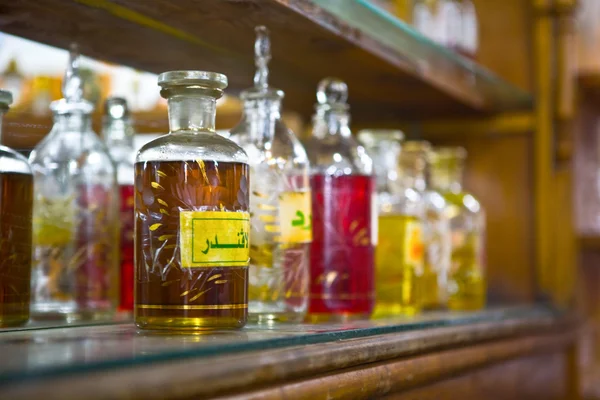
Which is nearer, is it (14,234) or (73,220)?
(14,234)

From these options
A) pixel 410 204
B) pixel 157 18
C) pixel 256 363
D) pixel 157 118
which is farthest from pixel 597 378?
pixel 256 363

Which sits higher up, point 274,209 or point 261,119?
point 261,119

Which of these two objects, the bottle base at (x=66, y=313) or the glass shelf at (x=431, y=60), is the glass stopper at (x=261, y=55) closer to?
the glass shelf at (x=431, y=60)

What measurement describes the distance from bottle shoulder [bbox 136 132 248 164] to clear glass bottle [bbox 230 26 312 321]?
167mm

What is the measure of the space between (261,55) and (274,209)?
0.22 metres

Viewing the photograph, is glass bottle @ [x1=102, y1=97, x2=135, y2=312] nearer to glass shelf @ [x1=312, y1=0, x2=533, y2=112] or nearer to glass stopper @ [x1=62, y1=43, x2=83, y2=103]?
glass stopper @ [x1=62, y1=43, x2=83, y2=103]

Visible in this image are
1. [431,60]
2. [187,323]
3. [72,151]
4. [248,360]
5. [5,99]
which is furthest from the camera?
[431,60]

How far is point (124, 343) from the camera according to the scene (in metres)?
0.80

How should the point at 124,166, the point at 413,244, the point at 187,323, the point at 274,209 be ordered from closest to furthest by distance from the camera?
the point at 187,323 → the point at 274,209 → the point at 124,166 → the point at 413,244

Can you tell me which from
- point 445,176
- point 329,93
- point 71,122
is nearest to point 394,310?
point 329,93

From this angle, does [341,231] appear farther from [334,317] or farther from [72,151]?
[72,151]

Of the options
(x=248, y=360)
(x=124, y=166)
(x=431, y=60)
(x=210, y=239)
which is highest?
(x=431, y=60)

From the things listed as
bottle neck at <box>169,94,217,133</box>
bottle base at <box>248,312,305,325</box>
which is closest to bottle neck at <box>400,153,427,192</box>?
bottle base at <box>248,312,305,325</box>

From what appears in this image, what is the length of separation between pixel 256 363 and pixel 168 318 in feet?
0.70
